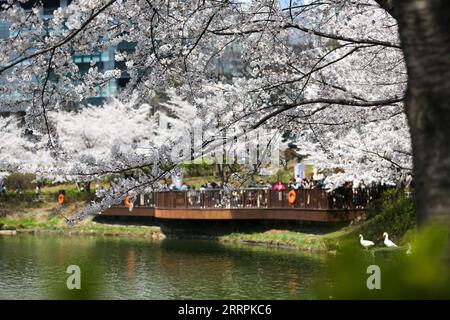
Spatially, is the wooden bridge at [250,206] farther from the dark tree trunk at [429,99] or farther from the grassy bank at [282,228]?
the dark tree trunk at [429,99]

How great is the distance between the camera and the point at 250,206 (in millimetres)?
22562

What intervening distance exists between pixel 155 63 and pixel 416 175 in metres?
4.87

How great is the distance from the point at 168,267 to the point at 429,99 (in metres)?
15.2

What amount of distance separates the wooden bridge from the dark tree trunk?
16.9m

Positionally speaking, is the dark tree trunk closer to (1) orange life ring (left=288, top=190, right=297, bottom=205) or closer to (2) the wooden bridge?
(2) the wooden bridge

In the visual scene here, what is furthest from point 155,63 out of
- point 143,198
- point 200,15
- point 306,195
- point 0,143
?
point 0,143

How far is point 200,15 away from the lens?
633 centimetres

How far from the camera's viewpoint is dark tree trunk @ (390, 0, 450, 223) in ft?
4.98

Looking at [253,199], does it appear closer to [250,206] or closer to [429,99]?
[250,206]

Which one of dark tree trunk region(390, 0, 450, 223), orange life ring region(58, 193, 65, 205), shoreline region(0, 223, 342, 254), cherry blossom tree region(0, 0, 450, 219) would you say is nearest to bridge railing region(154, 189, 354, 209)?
shoreline region(0, 223, 342, 254)

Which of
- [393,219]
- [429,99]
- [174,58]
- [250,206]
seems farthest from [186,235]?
[429,99]

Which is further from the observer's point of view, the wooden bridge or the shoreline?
the wooden bridge

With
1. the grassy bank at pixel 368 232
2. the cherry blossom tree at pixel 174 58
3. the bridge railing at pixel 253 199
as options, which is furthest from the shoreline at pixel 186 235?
the cherry blossom tree at pixel 174 58

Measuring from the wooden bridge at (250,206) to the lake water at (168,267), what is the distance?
4.04ft
